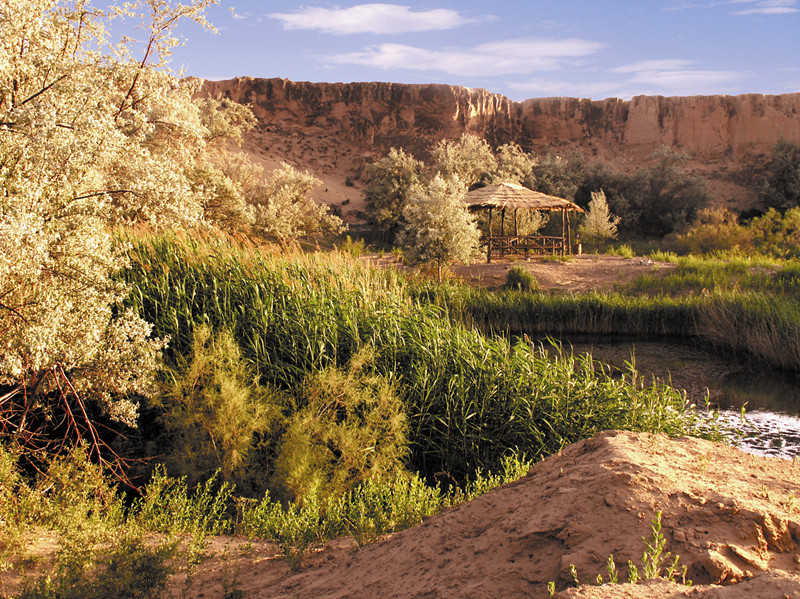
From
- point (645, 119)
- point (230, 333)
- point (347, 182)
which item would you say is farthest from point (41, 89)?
point (645, 119)

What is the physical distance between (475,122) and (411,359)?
159 ft

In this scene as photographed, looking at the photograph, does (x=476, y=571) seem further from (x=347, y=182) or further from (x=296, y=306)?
(x=347, y=182)

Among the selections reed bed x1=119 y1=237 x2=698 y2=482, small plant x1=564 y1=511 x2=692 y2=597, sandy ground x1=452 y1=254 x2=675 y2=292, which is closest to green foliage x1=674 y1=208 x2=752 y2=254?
sandy ground x1=452 y1=254 x2=675 y2=292

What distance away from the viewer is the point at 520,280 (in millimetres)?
18000

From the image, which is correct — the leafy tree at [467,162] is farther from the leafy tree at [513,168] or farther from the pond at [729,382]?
the pond at [729,382]

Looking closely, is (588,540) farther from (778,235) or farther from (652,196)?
(652,196)

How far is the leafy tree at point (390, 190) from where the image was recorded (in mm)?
32438

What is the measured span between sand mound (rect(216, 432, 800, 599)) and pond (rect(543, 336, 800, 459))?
469 centimetres

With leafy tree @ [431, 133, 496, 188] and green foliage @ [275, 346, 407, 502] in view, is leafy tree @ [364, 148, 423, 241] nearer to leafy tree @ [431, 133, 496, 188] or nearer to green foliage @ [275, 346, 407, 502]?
leafy tree @ [431, 133, 496, 188]

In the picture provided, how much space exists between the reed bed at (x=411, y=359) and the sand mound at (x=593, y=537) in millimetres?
2323

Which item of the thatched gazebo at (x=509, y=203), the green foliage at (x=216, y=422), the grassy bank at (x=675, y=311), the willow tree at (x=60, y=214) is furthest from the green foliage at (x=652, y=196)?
the willow tree at (x=60, y=214)

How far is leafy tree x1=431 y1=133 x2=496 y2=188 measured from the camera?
32750mm

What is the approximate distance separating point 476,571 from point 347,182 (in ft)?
150

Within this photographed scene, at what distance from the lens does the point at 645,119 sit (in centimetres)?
5006
